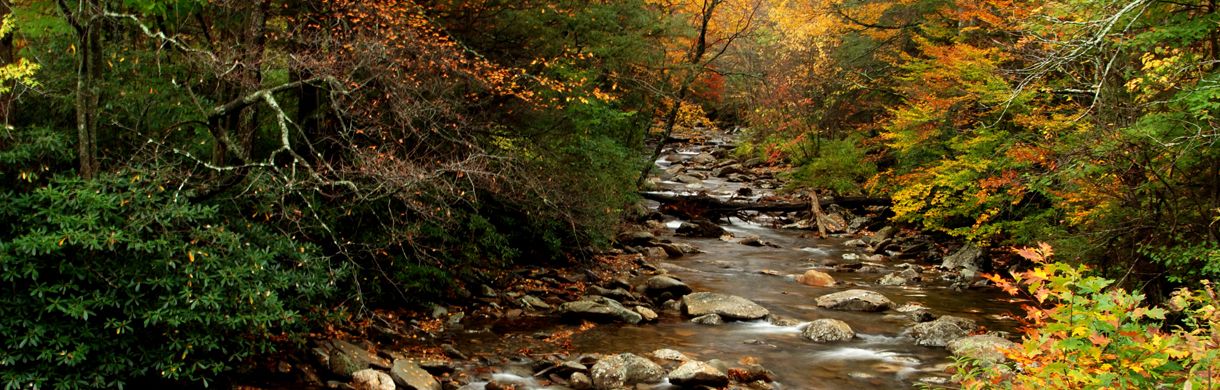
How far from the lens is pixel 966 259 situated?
16.1 meters

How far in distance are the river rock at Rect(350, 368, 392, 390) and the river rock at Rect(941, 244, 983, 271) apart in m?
12.0

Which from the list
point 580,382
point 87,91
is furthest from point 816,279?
point 87,91

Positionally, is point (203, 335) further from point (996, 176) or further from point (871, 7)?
point (871, 7)

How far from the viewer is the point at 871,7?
71.2 ft

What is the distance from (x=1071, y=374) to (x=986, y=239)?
41.9 ft

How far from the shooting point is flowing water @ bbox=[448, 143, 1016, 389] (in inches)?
373

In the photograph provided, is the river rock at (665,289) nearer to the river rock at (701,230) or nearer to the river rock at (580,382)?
the river rock at (580,382)

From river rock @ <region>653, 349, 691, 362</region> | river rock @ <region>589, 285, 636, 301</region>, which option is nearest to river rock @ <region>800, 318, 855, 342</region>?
river rock @ <region>653, 349, 691, 362</region>

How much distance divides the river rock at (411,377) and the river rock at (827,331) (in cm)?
533

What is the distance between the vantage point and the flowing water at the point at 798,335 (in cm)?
948

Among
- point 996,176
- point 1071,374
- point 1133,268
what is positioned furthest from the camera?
point 996,176

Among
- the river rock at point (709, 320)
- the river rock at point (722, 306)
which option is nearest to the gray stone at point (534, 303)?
the river rock at point (722, 306)

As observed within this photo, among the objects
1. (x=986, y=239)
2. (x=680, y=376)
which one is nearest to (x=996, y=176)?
(x=986, y=239)

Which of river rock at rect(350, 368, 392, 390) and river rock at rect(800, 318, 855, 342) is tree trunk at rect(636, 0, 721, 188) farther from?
river rock at rect(350, 368, 392, 390)
